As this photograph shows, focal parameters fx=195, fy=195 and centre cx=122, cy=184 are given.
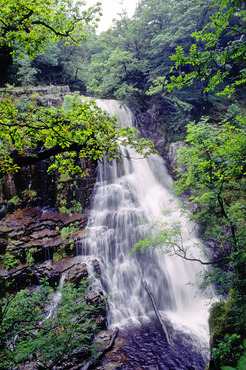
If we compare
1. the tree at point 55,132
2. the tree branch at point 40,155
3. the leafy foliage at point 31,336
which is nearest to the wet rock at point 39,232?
the leafy foliage at point 31,336

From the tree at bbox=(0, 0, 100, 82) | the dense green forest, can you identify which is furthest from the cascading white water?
the tree at bbox=(0, 0, 100, 82)

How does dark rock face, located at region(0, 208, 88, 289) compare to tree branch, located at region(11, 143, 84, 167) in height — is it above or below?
below

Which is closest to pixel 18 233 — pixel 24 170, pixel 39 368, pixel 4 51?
pixel 24 170

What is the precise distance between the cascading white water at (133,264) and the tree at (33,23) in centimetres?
371

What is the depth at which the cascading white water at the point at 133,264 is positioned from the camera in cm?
851

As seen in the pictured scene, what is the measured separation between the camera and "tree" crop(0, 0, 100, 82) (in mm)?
3684

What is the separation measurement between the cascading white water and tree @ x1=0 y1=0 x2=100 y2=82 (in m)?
3.71

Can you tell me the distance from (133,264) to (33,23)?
10.2 m

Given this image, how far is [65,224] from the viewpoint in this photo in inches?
441

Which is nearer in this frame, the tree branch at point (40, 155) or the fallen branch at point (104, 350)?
the tree branch at point (40, 155)

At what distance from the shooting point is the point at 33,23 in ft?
13.1

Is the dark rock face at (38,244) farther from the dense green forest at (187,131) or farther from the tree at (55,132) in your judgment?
the tree at (55,132)

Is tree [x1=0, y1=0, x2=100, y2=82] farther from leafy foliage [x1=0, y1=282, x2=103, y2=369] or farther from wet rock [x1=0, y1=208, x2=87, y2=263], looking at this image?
wet rock [x1=0, y1=208, x2=87, y2=263]

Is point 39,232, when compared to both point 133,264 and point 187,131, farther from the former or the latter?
point 187,131
